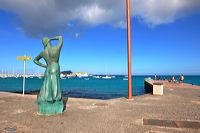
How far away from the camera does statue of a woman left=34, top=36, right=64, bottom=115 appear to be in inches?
398

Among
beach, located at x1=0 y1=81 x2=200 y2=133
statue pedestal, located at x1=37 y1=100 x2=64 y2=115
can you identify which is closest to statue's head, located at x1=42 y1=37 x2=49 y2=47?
statue pedestal, located at x1=37 y1=100 x2=64 y2=115

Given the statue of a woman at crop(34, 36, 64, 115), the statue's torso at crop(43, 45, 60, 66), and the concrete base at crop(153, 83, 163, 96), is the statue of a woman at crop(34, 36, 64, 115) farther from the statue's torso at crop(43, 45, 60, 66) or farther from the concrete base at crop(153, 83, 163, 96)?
the concrete base at crop(153, 83, 163, 96)

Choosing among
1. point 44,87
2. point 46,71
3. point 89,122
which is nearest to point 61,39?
point 46,71

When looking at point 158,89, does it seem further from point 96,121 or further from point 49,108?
point 49,108

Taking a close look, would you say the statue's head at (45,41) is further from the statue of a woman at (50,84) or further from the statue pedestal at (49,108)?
the statue pedestal at (49,108)

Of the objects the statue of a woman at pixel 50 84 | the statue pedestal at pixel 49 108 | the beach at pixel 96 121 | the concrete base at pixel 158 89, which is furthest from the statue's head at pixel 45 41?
the concrete base at pixel 158 89

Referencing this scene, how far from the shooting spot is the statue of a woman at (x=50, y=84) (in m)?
10.1

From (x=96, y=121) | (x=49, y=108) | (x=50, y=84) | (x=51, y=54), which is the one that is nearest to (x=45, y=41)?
(x=51, y=54)

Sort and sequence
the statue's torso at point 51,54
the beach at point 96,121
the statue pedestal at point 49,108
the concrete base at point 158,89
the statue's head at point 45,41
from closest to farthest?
the beach at point 96,121 < the statue pedestal at point 49,108 < the statue's torso at point 51,54 < the statue's head at point 45,41 < the concrete base at point 158,89

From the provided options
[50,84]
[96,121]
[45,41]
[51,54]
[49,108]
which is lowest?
[96,121]

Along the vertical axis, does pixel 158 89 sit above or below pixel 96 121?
above

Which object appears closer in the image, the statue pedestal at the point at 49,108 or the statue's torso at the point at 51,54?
the statue pedestal at the point at 49,108

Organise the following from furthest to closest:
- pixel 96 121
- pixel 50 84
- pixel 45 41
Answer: pixel 45 41 → pixel 50 84 → pixel 96 121

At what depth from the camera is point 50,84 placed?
10406 millimetres
